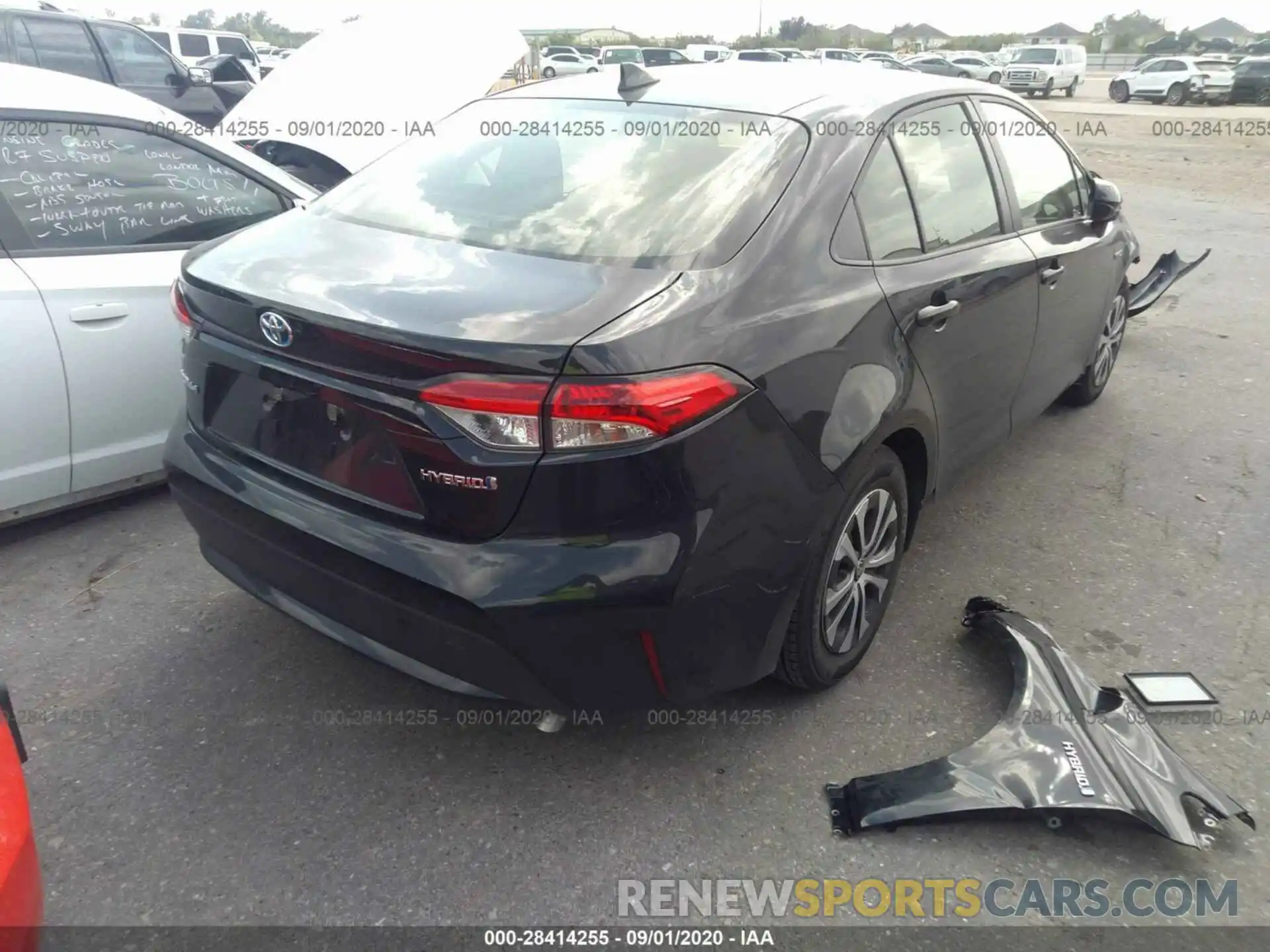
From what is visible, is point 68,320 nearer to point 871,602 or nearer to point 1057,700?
point 871,602

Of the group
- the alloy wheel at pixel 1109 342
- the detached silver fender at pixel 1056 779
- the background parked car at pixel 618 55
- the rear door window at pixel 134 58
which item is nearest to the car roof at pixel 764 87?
the detached silver fender at pixel 1056 779

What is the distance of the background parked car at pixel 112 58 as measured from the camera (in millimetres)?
8984

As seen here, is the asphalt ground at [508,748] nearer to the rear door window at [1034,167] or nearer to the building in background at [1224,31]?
the rear door window at [1034,167]

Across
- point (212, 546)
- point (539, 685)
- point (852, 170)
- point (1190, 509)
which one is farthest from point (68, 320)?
point (1190, 509)

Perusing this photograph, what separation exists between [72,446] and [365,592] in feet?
6.17

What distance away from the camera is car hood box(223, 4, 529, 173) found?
6648 millimetres

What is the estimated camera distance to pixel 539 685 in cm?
219

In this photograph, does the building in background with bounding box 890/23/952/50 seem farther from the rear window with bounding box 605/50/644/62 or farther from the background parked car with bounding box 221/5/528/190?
the background parked car with bounding box 221/5/528/190

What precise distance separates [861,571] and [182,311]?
1.95 metres

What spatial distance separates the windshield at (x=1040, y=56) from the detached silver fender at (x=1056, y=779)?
37.1 metres

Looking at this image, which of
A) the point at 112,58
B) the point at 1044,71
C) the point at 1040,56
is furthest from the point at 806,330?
the point at 1040,56

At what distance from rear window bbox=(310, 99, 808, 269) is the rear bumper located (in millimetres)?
533

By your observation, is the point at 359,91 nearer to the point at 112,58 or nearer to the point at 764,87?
the point at 112,58

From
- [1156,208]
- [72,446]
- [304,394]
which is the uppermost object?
[304,394]
